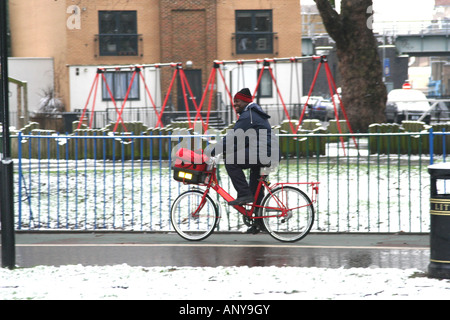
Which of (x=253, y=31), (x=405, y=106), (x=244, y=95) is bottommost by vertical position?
(x=244, y=95)

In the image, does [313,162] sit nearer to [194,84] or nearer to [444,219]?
[444,219]

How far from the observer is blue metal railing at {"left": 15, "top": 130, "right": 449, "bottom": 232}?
35.4ft

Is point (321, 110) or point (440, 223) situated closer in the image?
point (440, 223)

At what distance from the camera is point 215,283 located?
6.84 metres

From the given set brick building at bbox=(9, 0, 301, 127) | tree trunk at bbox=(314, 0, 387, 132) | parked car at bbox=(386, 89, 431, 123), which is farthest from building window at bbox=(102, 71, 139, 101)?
tree trunk at bbox=(314, 0, 387, 132)

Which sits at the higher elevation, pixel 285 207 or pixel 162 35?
pixel 162 35

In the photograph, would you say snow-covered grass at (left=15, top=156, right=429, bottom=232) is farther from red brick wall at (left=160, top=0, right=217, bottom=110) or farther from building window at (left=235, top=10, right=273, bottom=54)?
building window at (left=235, top=10, right=273, bottom=54)

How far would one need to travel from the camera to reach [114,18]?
41656 mm

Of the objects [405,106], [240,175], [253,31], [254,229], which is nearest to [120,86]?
[253,31]

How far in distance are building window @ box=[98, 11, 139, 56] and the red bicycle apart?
1312 inches

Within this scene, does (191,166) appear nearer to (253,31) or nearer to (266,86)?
(253,31)

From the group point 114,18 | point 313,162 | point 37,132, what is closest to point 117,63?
point 114,18

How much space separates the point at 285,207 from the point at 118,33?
1343 inches

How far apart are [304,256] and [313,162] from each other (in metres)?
4.78
